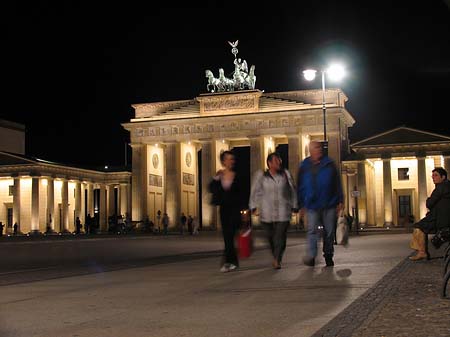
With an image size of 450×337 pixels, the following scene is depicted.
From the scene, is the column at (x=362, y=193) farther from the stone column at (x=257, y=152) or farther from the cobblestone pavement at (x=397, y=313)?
the cobblestone pavement at (x=397, y=313)

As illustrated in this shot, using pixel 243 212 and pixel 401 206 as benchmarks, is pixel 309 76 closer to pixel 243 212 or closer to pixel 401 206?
pixel 243 212

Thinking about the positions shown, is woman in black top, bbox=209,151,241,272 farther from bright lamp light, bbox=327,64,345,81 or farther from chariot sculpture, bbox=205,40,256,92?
chariot sculpture, bbox=205,40,256,92

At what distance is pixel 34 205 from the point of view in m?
76.7

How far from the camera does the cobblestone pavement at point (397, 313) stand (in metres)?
6.07

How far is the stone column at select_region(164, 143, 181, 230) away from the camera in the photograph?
77000 millimetres

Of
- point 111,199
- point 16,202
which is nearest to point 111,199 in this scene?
point 111,199

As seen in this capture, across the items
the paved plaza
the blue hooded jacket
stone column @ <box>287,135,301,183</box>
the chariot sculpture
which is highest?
the chariot sculpture

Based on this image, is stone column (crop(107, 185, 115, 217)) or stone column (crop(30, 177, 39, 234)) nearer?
stone column (crop(30, 177, 39, 234))

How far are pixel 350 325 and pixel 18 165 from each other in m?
73.8

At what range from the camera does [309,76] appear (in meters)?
34.1

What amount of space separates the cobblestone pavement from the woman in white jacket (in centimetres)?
270

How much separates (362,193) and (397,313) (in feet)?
200

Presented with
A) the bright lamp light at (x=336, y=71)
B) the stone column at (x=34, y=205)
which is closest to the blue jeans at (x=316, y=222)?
the bright lamp light at (x=336, y=71)

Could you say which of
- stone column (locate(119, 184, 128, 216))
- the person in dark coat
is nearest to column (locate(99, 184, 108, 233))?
stone column (locate(119, 184, 128, 216))
